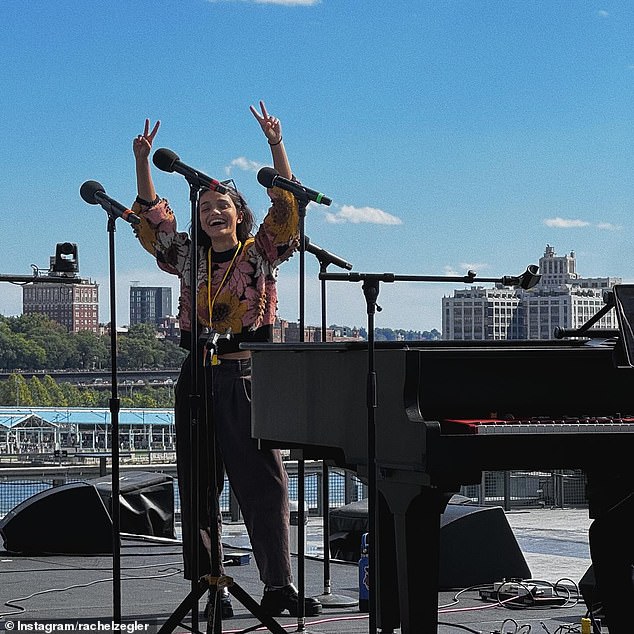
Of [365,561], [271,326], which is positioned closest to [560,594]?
[365,561]

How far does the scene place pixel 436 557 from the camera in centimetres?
354

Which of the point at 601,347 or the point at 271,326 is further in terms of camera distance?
the point at 271,326

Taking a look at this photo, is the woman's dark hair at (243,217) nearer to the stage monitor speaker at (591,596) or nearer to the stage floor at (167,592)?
the stage floor at (167,592)

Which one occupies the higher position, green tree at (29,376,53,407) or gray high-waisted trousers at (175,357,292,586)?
gray high-waisted trousers at (175,357,292,586)

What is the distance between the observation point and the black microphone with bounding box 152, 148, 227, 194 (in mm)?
3877

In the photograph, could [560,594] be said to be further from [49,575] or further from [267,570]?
[49,575]

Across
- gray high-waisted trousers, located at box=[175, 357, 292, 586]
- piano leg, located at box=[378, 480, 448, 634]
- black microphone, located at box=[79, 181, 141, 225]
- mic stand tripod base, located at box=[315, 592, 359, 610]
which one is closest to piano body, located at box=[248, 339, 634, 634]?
piano leg, located at box=[378, 480, 448, 634]

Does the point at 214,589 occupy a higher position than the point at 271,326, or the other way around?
the point at 271,326

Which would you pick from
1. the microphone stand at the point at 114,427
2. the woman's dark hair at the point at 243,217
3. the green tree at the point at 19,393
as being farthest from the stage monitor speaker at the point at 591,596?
the green tree at the point at 19,393

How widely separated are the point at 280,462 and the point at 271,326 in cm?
49

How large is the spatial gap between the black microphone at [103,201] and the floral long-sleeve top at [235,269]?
1.76 ft

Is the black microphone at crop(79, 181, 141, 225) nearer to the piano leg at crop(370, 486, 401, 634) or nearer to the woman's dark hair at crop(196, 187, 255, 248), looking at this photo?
the woman's dark hair at crop(196, 187, 255, 248)

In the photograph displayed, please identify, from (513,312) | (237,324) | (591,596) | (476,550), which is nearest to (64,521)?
(476,550)

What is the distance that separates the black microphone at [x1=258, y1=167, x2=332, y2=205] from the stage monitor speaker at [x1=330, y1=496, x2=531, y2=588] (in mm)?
1871
